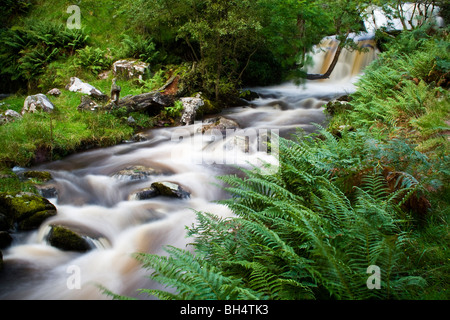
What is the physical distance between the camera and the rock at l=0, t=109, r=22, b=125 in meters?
8.43

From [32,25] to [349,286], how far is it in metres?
16.6

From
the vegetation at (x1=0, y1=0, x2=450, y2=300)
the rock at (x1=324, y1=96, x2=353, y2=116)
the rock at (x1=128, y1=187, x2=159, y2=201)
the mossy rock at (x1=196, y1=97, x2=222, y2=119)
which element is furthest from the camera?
the mossy rock at (x1=196, y1=97, x2=222, y2=119)

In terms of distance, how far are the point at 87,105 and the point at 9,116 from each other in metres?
2.14

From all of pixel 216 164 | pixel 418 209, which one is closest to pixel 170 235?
pixel 216 164

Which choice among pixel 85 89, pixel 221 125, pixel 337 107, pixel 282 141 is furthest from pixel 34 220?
pixel 337 107

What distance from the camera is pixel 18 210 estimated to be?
4785 mm

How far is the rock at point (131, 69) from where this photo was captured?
1212cm

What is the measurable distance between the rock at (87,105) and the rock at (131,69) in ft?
9.00

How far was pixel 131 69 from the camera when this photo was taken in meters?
12.2

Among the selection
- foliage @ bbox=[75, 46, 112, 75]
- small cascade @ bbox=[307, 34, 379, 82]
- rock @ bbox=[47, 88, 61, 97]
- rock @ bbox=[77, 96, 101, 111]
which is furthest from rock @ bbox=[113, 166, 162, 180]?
small cascade @ bbox=[307, 34, 379, 82]

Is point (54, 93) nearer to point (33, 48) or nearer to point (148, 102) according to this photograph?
point (148, 102)

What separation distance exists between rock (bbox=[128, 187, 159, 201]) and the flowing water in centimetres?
9

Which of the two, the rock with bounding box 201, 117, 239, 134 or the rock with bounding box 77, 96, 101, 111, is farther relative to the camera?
the rock with bounding box 201, 117, 239, 134

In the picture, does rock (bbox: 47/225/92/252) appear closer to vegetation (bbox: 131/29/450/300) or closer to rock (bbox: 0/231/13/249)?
rock (bbox: 0/231/13/249)
